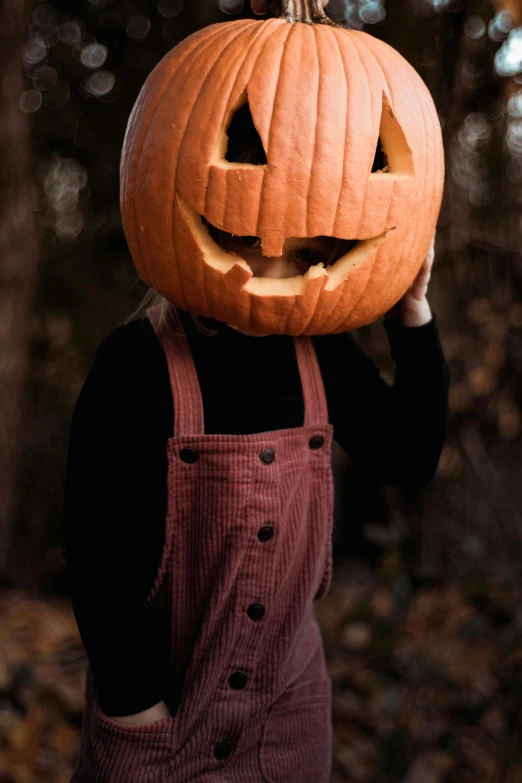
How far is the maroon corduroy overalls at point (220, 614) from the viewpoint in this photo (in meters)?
1.24

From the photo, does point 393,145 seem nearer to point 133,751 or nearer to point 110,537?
point 110,537

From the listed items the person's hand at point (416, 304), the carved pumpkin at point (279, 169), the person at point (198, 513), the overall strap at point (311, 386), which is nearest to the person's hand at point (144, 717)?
the person at point (198, 513)

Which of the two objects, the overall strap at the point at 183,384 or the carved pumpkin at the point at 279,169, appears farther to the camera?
the overall strap at the point at 183,384

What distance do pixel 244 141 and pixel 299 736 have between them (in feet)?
3.60

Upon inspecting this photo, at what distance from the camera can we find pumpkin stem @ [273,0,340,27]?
126 centimetres

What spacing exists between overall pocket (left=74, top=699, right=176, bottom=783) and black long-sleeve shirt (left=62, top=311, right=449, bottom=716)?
3 cm

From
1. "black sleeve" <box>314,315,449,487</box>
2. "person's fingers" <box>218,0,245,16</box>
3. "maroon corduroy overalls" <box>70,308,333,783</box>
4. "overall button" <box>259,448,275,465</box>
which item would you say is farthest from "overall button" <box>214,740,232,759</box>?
"person's fingers" <box>218,0,245,16</box>

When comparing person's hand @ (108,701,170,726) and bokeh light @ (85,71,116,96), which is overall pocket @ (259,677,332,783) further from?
bokeh light @ (85,71,116,96)

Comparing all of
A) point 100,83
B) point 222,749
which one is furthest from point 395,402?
point 100,83

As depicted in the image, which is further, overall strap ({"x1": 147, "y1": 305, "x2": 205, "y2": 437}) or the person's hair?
the person's hair

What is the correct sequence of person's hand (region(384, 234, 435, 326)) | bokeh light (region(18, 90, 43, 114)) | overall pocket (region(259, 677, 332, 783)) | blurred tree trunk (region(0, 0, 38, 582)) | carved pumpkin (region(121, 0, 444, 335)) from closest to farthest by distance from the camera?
carved pumpkin (region(121, 0, 444, 335)) < overall pocket (region(259, 677, 332, 783)) < person's hand (region(384, 234, 435, 326)) < blurred tree trunk (region(0, 0, 38, 582)) < bokeh light (region(18, 90, 43, 114))

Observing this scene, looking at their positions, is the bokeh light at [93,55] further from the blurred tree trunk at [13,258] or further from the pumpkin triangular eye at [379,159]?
the pumpkin triangular eye at [379,159]

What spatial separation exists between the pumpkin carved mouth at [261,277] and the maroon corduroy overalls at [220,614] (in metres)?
0.20

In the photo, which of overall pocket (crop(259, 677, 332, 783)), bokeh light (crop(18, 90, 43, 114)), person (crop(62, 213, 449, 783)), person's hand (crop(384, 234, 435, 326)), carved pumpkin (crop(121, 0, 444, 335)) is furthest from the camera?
bokeh light (crop(18, 90, 43, 114))
